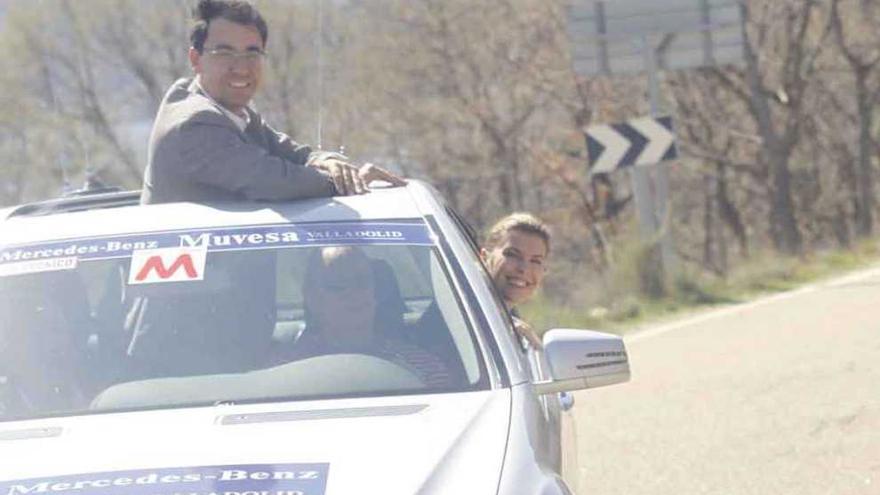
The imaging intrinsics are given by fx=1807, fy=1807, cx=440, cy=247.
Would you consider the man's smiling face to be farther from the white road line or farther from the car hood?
the white road line

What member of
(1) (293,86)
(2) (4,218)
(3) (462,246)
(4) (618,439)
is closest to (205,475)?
(3) (462,246)

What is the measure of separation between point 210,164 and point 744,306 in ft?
39.7

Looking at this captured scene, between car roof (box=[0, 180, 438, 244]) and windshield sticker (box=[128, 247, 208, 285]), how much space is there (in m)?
0.12

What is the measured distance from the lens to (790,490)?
312 inches

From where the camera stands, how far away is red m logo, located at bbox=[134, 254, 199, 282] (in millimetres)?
4887

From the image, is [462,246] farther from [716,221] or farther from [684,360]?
[716,221]

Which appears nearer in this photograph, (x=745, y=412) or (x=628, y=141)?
(x=745, y=412)

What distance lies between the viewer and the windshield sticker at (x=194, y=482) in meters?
3.79

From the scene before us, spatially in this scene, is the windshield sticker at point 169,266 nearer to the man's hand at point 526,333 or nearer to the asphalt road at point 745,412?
the man's hand at point 526,333

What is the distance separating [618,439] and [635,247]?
9.02 metres

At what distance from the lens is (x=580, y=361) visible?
185 inches

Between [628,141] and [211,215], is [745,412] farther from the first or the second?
[628,141]

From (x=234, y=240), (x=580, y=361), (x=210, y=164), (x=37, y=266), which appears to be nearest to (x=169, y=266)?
(x=234, y=240)

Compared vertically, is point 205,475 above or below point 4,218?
below
